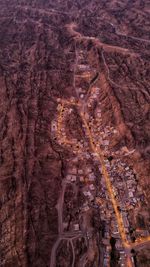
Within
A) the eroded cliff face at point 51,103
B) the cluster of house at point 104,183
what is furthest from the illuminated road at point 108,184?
the eroded cliff face at point 51,103

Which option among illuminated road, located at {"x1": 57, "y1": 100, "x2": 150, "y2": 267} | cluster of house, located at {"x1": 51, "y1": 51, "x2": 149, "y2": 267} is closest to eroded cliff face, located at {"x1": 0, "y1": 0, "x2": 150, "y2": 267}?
cluster of house, located at {"x1": 51, "y1": 51, "x2": 149, "y2": 267}

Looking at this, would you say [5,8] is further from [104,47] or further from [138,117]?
[138,117]

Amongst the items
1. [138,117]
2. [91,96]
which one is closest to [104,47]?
[91,96]

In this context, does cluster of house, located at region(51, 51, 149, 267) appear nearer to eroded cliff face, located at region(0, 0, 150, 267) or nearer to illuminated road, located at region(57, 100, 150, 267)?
illuminated road, located at region(57, 100, 150, 267)

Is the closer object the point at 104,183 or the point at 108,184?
the point at 108,184

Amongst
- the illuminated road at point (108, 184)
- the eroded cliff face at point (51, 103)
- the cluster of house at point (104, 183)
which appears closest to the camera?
the illuminated road at point (108, 184)

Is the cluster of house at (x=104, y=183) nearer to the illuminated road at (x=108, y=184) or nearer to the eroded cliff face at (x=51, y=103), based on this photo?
the illuminated road at (x=108, y=184)

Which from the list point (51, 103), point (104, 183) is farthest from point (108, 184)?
point (51, 103)

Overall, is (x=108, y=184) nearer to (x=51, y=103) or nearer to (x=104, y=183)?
(x=104, y=183)
